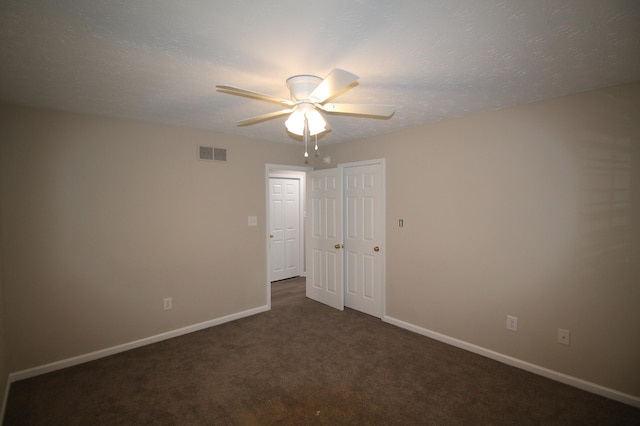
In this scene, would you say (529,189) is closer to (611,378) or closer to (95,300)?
(611,378)

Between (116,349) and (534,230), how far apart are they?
4.23m

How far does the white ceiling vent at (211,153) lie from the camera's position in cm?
349

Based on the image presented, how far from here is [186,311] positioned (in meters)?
3.46

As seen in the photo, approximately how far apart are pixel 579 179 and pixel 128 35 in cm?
328

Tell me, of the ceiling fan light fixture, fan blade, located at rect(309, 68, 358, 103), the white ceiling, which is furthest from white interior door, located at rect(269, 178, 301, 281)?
fan blade, located at rect(309, 68, 358, 103)

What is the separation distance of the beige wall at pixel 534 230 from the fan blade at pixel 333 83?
2.01 m

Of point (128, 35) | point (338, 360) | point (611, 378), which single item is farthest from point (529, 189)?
point (128, 35)

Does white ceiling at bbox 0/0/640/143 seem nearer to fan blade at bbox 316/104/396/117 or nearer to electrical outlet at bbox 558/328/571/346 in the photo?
fan blade at bbox 316/104/396/117

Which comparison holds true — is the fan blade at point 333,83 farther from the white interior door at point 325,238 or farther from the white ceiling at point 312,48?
the white interior door at point 325,238

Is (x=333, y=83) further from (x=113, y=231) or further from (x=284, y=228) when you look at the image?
(x=284, y=228)

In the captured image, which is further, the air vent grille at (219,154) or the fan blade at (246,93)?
the air vent grille at (219,154)

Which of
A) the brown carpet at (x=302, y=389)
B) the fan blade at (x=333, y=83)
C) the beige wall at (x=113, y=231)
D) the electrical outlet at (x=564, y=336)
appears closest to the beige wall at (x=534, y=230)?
the electrical outlet at (x=564, y=336)

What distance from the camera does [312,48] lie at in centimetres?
160

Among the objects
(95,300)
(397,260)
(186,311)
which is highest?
(397,260)
